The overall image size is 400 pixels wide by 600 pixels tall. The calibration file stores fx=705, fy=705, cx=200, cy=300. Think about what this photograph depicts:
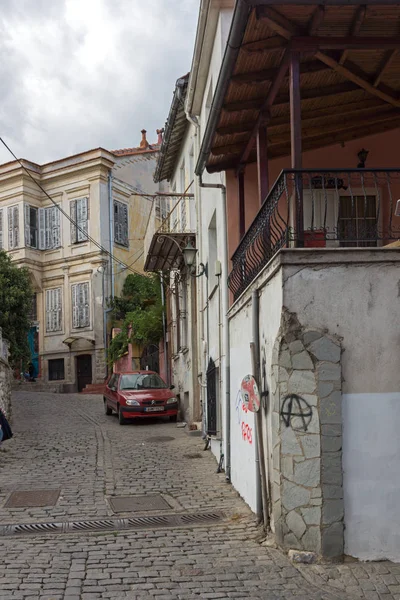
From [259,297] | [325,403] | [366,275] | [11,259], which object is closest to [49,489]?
[259,297]

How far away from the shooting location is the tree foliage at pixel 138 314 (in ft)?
83.6

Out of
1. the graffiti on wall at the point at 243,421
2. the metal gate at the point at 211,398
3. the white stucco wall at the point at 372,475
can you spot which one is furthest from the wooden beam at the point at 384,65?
the metal gate at the point at 211,398

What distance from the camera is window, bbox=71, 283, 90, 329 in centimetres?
3331

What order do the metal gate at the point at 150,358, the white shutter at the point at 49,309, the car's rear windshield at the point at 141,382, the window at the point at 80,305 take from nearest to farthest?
the car's rear windshield at the point at 141,382, the metal gate at the point at 150,358, the window at the point at 80,305, the white shutter at the point at 49,309

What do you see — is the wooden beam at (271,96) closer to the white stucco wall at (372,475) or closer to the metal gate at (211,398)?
the white stucco wall at (372,475)

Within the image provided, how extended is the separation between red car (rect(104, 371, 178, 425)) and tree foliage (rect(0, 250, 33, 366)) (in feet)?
35.5

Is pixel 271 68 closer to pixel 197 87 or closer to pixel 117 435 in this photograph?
pixel 197 87

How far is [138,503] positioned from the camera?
378 inches

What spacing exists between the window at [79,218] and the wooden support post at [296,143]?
1058 inches

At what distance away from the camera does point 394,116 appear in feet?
34.7

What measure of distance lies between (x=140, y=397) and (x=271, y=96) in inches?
460

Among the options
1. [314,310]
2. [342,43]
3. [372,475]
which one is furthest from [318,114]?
[372,475]

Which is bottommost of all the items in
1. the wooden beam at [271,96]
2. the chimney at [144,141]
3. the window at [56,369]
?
the window at [56,369]

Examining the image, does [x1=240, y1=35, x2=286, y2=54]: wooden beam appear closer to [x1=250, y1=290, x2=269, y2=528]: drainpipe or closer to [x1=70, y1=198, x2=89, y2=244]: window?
Result: [x1=250, y1=290, x2=269, y2=528]: drainpipe
